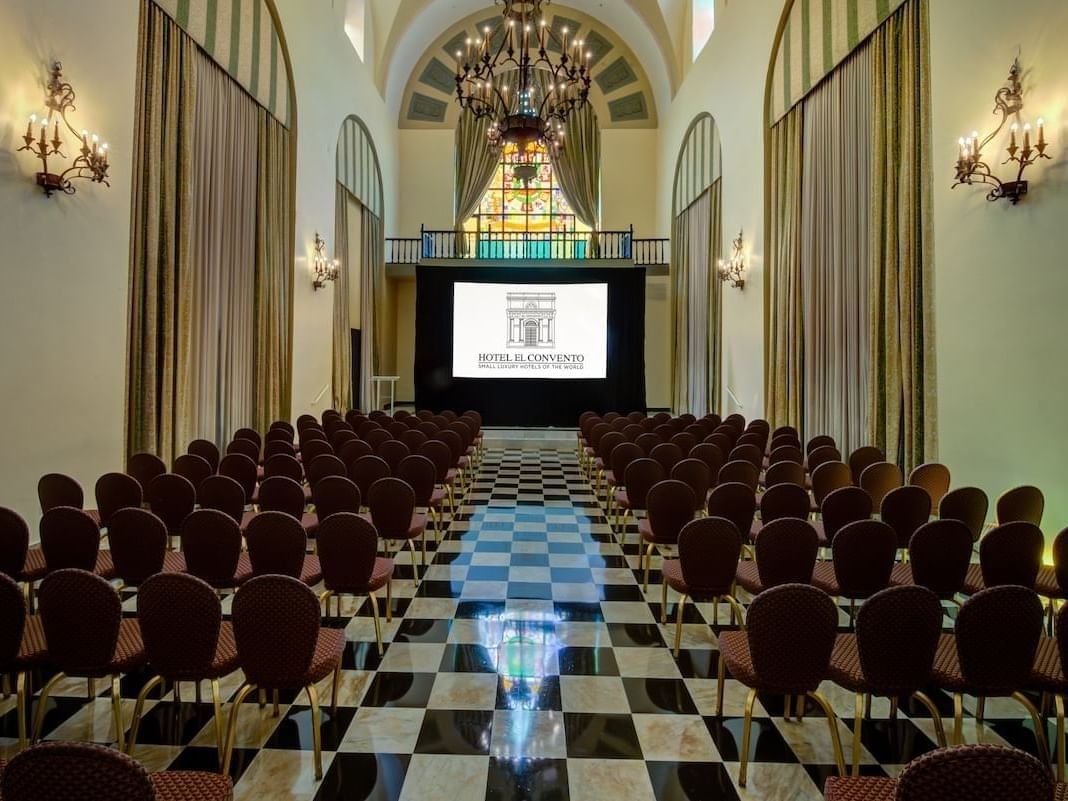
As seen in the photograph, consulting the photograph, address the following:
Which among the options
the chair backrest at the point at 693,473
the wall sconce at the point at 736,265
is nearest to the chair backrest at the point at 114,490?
the chair backrest at the point at 693,473

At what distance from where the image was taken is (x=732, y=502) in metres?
4.55

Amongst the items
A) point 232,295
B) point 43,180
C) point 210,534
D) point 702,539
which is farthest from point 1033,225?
point 232,295

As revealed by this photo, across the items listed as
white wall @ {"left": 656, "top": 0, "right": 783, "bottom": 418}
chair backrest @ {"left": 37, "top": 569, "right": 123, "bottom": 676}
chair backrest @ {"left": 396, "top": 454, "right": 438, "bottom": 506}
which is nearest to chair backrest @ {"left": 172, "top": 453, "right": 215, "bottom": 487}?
chair backrest @ {"left": 396, "top": 454, "right": 438, "bottom": 506}

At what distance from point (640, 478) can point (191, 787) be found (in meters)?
4.29

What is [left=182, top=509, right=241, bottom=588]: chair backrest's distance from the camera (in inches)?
140

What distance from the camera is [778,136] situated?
9.61 m

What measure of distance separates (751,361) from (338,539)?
8212mm

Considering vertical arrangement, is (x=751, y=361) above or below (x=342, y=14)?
below

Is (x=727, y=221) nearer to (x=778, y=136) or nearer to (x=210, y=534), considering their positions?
(x=778, y=136)

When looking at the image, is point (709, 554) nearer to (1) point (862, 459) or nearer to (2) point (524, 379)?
(1) point (862, 459)

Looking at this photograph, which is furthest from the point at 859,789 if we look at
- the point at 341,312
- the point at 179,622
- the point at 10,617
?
the point at 341,312

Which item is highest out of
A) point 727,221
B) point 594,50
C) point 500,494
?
point 594,50

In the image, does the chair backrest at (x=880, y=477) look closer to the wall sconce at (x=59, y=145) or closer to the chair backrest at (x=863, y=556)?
the chair backrest at (x=863, y=556)

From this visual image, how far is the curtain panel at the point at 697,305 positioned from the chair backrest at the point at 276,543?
9875 mm
